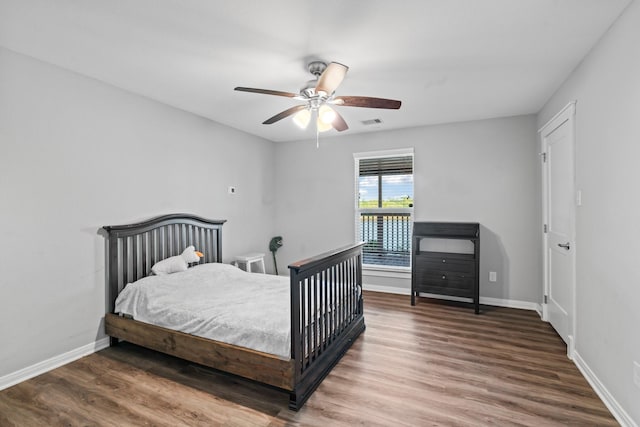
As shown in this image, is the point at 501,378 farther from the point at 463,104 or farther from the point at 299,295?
the point at 463,104

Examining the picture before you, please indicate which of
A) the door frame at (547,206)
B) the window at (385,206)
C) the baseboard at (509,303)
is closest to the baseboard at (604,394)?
the door frame at (547,206)

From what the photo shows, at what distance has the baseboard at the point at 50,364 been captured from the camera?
230 centimetres

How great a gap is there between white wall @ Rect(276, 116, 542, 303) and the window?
14cm

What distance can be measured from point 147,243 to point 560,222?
4.19 m

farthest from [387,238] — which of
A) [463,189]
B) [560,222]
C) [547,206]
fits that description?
[560,222]

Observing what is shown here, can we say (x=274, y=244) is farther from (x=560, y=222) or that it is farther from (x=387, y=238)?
(x=560, y=222)

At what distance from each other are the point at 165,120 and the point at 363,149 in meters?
2.79

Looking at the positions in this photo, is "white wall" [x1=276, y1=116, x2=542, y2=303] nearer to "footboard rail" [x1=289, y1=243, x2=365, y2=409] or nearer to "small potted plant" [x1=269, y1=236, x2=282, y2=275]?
"small potted plant" [x1=269, y1=236, x2=282, y2=275]

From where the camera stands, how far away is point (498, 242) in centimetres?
412

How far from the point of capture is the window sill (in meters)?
4.66

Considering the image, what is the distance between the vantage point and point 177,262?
3354 millimetres

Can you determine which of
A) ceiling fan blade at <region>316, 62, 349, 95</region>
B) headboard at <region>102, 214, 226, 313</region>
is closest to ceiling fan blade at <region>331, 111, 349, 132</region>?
ceiling fan blade at <region>316, 62, 349, 95</region>

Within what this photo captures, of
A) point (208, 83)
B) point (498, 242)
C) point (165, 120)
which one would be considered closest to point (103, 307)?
point (165, 120)

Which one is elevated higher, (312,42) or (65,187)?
(312,42)
